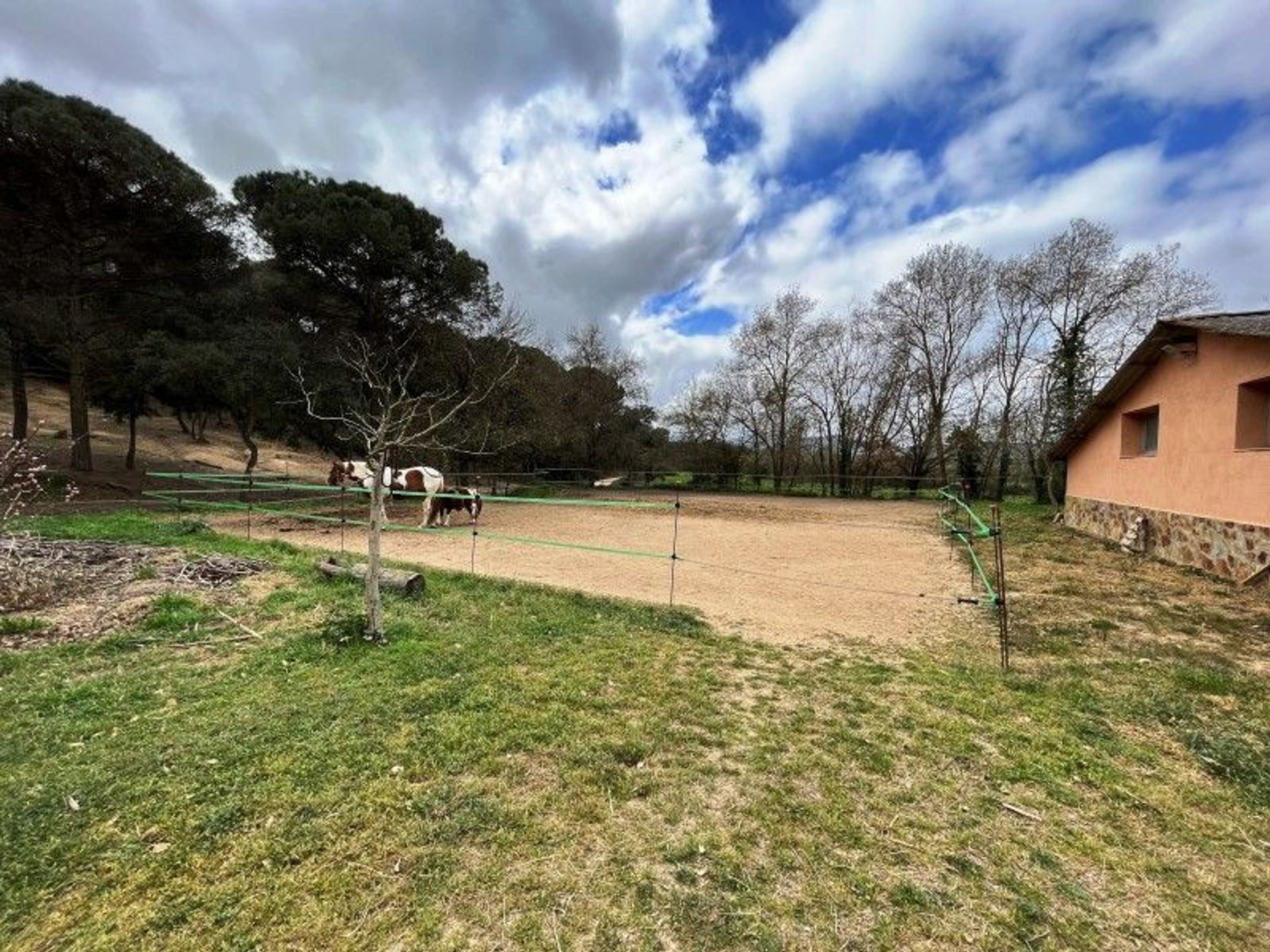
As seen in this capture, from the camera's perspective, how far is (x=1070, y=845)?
7.71 ft

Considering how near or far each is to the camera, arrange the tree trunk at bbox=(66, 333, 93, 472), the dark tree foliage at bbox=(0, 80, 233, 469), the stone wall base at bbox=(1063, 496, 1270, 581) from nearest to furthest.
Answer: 1. the stone wall base at bbox=(1063, 496, 1270, 581)
2. the dark tree foliage at bbox=(0, 80, 233, 469)
3. the tree trunk at bbox=(66, 333, 93, 472)

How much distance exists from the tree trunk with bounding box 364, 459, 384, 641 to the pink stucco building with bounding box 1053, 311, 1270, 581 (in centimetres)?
1062

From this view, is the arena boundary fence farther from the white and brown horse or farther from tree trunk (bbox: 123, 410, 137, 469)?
tree trunk (bbox: 123, 410, 137, 469)

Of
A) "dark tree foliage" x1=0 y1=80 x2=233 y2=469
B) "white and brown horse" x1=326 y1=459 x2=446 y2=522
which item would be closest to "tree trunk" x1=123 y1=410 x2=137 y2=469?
"dark tree foliage" x1=0 y1=80 x2=233 y2=469

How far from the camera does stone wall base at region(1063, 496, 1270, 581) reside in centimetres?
722

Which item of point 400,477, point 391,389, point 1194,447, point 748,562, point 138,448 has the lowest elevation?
point 748,562

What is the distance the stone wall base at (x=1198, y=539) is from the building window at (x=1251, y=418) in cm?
121

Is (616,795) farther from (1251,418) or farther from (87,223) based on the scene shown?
(87,223)

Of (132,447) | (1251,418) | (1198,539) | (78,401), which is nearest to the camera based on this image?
(1251,418)

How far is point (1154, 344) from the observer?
959 cm

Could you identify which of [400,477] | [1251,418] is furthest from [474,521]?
[1251,418]

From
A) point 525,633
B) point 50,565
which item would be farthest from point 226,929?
point 50,565

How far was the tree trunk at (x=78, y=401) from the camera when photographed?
1443 centimetres

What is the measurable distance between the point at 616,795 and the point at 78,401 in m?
19.9
